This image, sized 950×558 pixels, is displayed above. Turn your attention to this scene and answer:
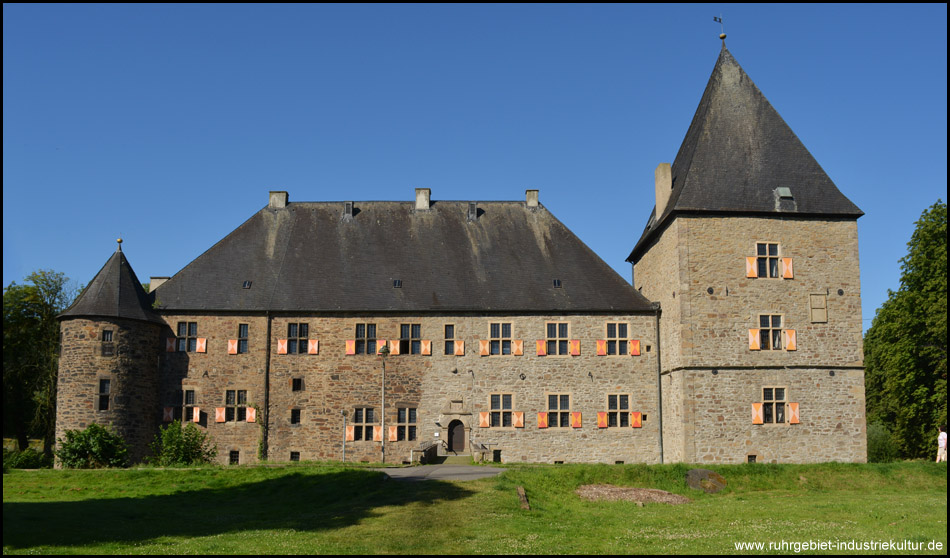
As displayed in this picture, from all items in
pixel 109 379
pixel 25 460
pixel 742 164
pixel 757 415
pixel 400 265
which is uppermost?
pixel 742 164

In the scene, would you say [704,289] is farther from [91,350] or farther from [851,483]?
[91,350]

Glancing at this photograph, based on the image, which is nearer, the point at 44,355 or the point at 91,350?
the point at 91,350

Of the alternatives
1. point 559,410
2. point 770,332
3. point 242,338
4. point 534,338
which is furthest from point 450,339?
point 770,332

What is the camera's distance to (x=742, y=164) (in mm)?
31078

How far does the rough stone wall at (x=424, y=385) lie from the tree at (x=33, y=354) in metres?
9.74

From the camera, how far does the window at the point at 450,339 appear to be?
31.8 m

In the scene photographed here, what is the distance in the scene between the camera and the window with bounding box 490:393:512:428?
1227 inches

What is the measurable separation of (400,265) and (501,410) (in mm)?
7034

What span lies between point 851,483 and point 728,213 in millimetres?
10126

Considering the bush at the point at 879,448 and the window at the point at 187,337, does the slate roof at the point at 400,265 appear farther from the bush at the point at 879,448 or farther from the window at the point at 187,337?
the bush at the point at 879,448

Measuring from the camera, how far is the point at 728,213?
29.9m

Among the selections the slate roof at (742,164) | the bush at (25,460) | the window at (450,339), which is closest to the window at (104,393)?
the bush at (25,460)

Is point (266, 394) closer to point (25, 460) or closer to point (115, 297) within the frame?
point (115, 297)

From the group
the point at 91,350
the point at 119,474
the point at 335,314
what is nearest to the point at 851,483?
the point at 335,314
